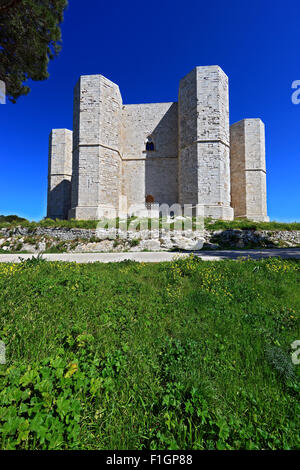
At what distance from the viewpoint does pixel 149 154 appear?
64.6ft

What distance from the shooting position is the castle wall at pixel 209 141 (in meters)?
15.5

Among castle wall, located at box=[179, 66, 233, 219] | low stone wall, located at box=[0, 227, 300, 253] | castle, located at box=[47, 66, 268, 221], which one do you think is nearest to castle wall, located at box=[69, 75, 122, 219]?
castle, located at box=[47, 66, 268, 221]

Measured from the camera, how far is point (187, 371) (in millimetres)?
1846

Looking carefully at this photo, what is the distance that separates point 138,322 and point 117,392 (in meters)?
1.03

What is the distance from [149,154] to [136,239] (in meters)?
13.0

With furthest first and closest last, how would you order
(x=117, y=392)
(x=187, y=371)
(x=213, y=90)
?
(x=213, y=90) → (x=187, y=371) → (x=117, y=392)

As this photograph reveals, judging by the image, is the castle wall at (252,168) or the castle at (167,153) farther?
the castle wall at (252,168)

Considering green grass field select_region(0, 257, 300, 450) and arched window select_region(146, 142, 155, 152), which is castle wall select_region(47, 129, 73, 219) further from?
green grass field select_region(0, 257, 300, 450)

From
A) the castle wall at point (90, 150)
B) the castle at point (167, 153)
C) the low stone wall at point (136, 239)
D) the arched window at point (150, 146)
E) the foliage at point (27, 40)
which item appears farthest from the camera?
the arched window at point (150, 146)

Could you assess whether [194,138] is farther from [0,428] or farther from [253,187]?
[0,428]

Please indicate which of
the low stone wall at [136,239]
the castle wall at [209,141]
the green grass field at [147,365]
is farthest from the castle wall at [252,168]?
the green grass field at [147,365]

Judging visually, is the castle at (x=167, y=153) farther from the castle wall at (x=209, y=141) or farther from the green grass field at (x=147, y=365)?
the green grass field at (x=147, y=365)

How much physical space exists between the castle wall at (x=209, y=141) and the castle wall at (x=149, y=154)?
3.58 meters
